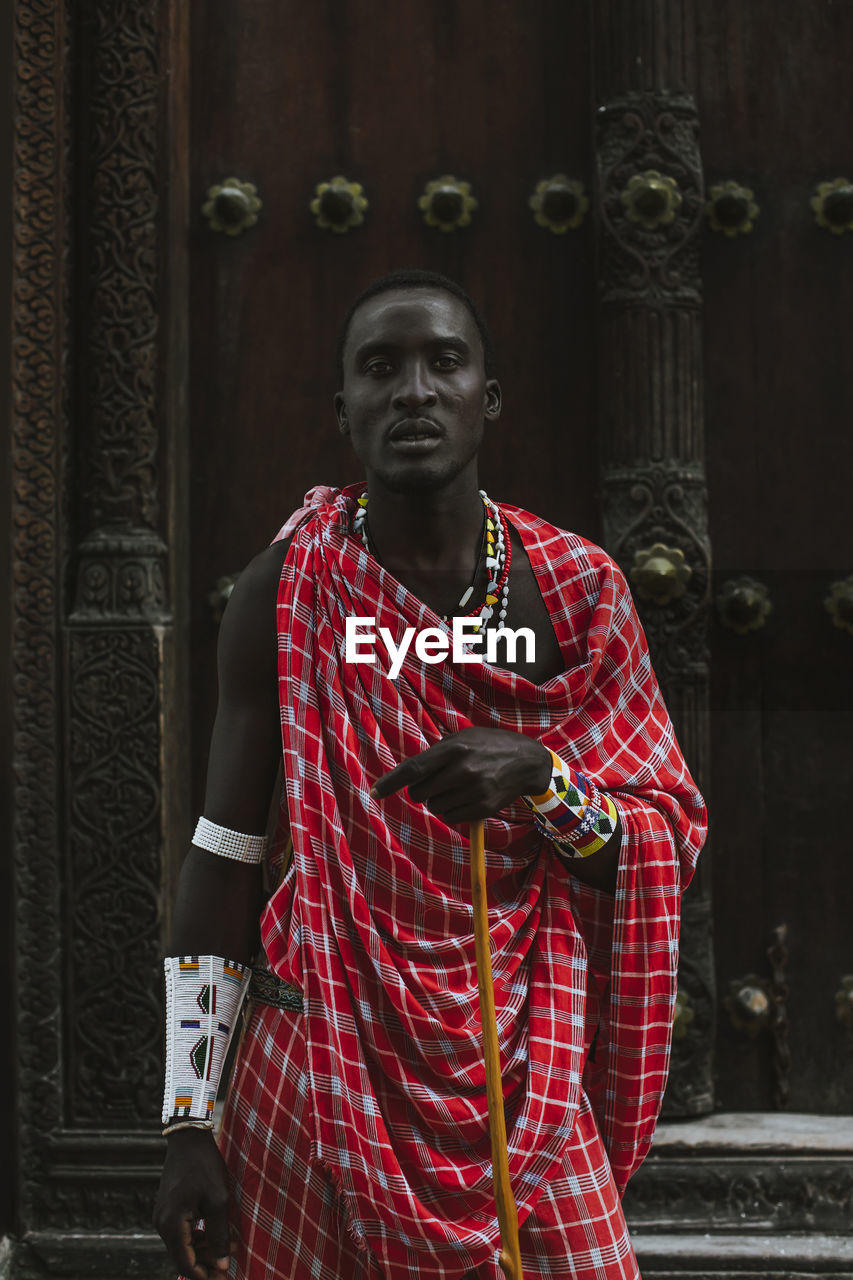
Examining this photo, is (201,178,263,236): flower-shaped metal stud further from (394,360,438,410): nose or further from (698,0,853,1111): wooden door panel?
(394,360,438,410): nose

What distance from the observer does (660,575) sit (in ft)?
7.22

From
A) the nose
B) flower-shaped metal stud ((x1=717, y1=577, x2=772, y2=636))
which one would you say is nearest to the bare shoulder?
the nose

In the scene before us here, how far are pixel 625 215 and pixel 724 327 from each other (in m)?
0.28

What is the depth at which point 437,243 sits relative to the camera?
2357 mm

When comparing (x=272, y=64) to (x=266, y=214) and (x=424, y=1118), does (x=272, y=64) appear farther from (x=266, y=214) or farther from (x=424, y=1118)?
(x=424, y=1118)

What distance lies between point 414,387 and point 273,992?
0.66 meters

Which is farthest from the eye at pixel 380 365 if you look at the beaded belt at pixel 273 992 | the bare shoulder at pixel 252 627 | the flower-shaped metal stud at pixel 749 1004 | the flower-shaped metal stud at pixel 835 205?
the flower-shaped metal stud at pixel 749 1004

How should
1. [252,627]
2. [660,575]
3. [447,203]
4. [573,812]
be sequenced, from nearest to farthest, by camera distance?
[573,812] < [252,627] < [660,575] < [447,203]

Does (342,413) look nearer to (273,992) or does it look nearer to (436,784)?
(436,784)

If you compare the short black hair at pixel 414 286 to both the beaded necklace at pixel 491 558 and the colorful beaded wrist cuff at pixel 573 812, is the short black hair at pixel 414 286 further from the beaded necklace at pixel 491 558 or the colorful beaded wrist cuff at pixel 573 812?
the colorful beaded wrist cuff at pixel 573 812

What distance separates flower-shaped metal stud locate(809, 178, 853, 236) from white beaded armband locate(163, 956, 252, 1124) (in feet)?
5.91

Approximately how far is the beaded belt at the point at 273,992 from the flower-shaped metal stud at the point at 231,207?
1559 millimetres

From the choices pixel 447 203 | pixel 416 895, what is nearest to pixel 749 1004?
pixel 416 895

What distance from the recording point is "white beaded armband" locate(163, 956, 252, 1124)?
1.29 m
